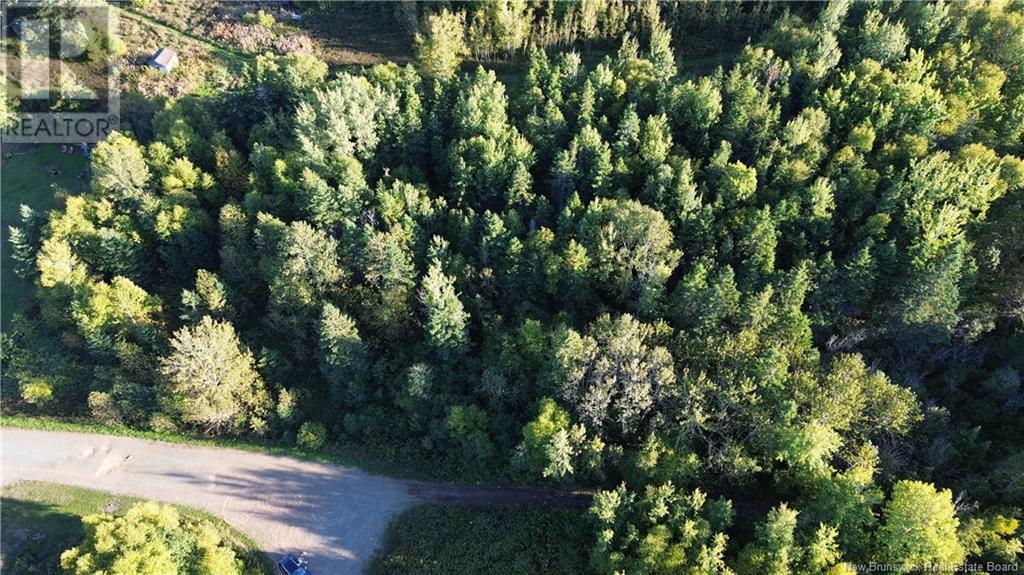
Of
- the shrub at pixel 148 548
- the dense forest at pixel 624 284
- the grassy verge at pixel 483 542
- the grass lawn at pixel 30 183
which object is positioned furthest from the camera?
the grass lawn at pixel 30 183

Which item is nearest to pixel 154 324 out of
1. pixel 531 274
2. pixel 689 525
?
pixel 531 274

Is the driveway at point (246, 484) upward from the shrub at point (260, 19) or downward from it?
downward

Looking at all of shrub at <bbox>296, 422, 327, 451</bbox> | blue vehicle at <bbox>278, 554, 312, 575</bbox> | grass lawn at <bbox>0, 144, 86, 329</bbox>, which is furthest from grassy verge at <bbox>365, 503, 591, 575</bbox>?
grass lawn at <bbox>0, 144, 86, 329</bbox>

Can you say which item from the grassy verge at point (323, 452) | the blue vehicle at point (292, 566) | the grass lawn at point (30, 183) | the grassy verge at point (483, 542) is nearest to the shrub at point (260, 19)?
the grass lawn at point (30, 183)

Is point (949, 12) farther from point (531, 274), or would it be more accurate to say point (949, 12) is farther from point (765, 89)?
point (531, 274)

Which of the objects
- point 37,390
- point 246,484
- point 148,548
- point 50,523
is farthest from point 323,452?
point 37,390

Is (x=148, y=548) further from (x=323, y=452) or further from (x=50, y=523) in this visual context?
(x=50, y=523)

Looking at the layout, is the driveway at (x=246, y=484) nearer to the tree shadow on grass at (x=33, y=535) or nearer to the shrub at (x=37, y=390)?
the tree shadow on grass at (x=33, y=535)

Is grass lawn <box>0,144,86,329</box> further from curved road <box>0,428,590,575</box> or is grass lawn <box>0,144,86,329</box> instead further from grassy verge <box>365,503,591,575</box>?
grassy verge <box>365,503,591,575</box>
